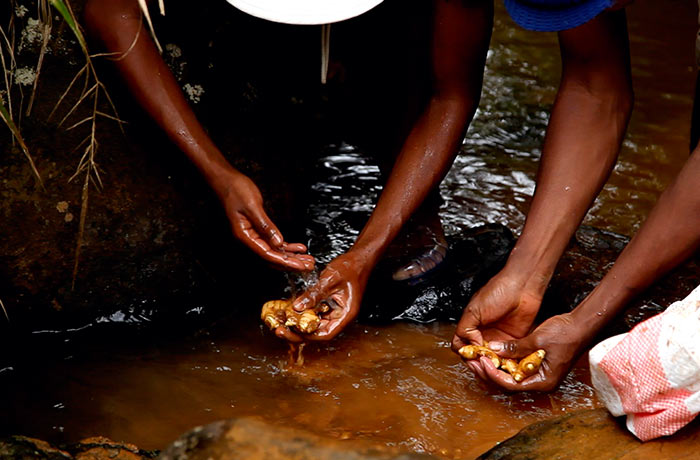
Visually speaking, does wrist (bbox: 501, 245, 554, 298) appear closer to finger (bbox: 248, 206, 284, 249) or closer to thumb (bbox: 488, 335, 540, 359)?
thumb (bbox: 488, 335, 540, 359)

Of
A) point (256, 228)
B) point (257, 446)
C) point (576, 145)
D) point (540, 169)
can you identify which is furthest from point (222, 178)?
point (257, 446)

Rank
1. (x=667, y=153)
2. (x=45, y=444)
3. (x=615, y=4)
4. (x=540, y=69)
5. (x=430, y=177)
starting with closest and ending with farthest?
(x=45, y=444), (x=615, y=4), (x=430, y=177), (x=667, y=153), (x=540, y=69)

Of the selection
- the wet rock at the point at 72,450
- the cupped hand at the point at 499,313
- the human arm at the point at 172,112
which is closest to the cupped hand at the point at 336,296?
the human arm at the point at 172,112

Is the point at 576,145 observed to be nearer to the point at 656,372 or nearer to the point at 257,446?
the point at 656,372

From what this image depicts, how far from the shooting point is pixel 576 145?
2820 millimetres

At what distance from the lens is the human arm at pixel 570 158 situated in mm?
2721

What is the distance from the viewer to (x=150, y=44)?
289 centimetres

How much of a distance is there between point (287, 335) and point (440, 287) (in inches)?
30.8

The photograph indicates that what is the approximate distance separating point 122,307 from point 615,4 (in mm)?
1943

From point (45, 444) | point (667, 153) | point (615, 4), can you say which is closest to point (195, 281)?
point (45, 444)

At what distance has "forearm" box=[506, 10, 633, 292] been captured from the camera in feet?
9.07

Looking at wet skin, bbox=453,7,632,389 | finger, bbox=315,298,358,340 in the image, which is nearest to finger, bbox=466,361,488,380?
wet skin, bbox=453,7,632,389

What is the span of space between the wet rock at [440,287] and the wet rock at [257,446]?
55.2 inches

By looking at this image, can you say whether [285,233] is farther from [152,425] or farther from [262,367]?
[152,425]
